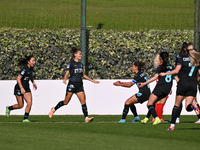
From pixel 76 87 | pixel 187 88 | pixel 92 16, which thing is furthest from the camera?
pixel 92 16

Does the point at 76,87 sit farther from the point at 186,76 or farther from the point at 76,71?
the point at 186,76

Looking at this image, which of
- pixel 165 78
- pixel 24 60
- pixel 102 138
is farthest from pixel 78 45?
pixel 102 138

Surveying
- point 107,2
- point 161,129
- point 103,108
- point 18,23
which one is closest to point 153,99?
point 161,129

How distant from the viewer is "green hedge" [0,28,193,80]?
766 inches

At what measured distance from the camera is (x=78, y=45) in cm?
1983

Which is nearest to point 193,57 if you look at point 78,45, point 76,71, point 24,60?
point 76,71

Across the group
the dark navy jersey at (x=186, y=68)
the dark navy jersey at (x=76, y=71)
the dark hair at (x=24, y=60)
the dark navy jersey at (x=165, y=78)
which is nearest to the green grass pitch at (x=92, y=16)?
the dark hair at (x=24, y=60)

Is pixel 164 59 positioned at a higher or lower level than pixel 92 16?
lower

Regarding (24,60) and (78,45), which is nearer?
(24,60)

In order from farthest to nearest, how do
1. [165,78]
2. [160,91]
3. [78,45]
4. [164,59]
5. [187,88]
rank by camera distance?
1. [78,45]
2. [165,78]
3. [160,91]
4. [164,59]
5. [187,88]

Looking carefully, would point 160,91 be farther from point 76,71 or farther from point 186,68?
point 76,71

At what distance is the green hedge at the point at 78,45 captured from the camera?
1947 centimetres

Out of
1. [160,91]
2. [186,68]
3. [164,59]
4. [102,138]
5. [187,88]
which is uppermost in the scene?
[164,59]

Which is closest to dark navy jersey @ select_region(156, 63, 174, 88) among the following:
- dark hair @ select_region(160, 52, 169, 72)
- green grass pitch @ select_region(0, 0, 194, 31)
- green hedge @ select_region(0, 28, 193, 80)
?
dark hair @ select_region(160, 52, 169, 72)
